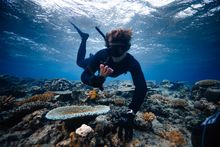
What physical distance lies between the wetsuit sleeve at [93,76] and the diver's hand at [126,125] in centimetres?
121

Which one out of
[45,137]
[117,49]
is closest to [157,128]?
[117,49]

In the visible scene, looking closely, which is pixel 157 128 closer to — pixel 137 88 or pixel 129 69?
pixel 137 88

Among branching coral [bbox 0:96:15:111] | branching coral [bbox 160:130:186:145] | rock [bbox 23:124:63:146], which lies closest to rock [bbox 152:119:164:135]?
branching coral [bbox 160:130:186:145]

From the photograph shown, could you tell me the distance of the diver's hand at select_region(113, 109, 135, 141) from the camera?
3881mm

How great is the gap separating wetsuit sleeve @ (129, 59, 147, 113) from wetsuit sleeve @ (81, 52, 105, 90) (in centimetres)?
125

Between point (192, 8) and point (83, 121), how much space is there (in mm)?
18992

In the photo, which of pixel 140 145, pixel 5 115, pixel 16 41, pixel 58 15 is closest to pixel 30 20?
pixel 58 15

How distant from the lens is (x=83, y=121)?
4.09m

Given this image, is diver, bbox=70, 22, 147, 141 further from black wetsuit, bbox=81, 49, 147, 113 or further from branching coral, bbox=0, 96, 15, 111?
branching coral, bbox=0, 96, 15, 111

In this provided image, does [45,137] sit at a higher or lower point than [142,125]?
lower

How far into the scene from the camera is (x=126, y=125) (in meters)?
3.90

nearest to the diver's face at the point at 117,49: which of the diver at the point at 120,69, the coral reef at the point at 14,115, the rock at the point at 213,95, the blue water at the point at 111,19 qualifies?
the diver at the point at 120,69

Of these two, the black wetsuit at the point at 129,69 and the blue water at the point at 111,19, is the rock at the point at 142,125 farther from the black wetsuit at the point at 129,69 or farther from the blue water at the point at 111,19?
the blue water at the point at 111,19

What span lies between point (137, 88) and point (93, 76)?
1.68 meters
